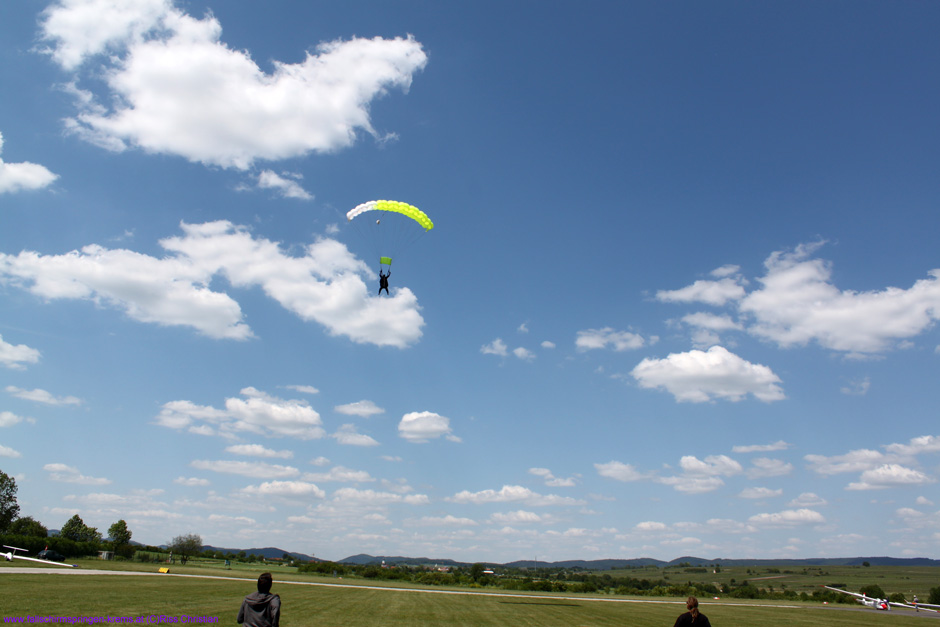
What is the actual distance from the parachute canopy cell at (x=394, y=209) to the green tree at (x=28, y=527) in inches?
3916

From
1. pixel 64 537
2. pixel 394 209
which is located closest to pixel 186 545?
pixel 64 537

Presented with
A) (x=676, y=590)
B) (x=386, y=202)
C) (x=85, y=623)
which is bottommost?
(x=676, y=590)

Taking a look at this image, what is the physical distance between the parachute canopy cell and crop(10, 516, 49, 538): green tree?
99.5 metres

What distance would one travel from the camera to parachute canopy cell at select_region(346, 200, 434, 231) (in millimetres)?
35750

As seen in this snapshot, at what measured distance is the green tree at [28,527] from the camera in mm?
92662

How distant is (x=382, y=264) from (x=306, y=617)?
73.1ft

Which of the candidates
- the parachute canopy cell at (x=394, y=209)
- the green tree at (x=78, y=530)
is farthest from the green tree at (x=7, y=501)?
the parachute canopy cell at (x=394, y=209)

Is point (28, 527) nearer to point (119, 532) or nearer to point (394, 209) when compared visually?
point (119, 532)

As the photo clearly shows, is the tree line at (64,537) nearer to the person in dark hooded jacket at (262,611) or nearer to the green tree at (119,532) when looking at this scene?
the green tree at (119,532)

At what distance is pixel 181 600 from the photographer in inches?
987

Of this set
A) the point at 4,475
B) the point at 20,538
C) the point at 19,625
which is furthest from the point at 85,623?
the point at 4,475

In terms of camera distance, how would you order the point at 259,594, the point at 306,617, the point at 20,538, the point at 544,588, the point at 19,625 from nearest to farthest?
the point at 259,594 → the point at 19,625 → the point at 306,617 → the point at 20,538 → the point at 544,588

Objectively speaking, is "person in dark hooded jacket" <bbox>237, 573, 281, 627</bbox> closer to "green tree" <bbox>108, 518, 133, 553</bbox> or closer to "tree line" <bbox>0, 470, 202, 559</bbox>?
"tree line" <bbox>0, 470, 202, 559</bbox>

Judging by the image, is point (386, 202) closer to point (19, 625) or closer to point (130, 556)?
point (19, 625)
